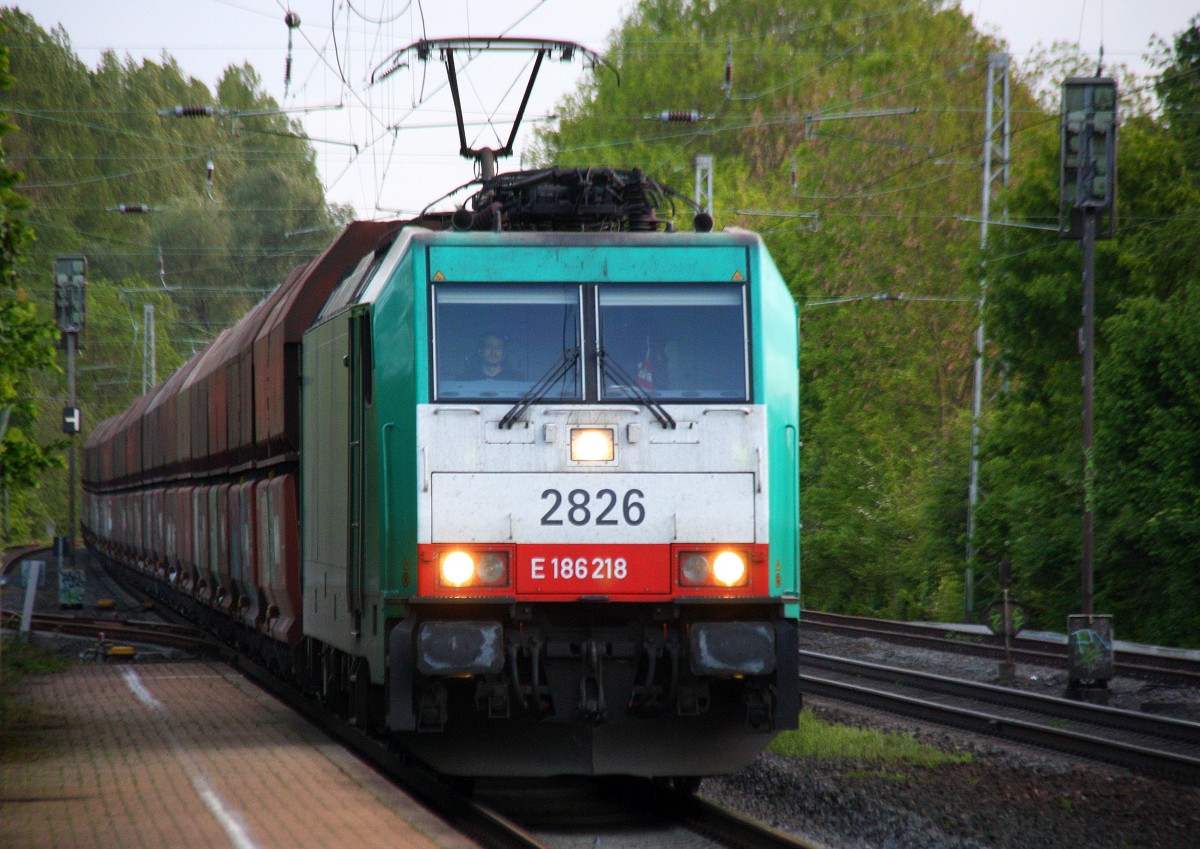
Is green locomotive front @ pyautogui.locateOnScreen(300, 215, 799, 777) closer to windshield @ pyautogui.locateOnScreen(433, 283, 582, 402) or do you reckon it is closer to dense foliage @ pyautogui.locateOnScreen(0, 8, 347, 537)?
windshield @ pyautogui.locateOnScreen(433, 283, 582, 402)

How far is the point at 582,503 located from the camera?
8945mm

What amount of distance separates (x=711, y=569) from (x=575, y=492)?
0.86m

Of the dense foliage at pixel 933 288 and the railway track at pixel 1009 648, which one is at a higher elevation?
the dense foliage at pixel 933 288

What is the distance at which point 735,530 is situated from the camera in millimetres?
9023

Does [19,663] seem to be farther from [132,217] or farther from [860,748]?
[132,217]

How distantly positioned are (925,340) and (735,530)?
1240 inches

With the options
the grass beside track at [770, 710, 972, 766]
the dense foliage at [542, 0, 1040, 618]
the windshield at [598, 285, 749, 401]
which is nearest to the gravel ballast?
the grass beside track at [770, 710, 972, 766]

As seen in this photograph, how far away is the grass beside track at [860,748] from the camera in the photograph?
38.8ft

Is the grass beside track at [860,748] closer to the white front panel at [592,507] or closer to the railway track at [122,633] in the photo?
the white front panel at [592,507]

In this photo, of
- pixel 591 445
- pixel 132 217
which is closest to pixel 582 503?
pixel 591 445

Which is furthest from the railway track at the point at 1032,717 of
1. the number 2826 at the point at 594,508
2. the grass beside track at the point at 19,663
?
the grass beside track at the point at 19,663

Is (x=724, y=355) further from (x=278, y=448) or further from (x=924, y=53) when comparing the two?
(x=924, y=53)

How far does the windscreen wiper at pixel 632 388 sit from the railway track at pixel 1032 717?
475 centimetres

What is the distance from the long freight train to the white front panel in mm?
12
